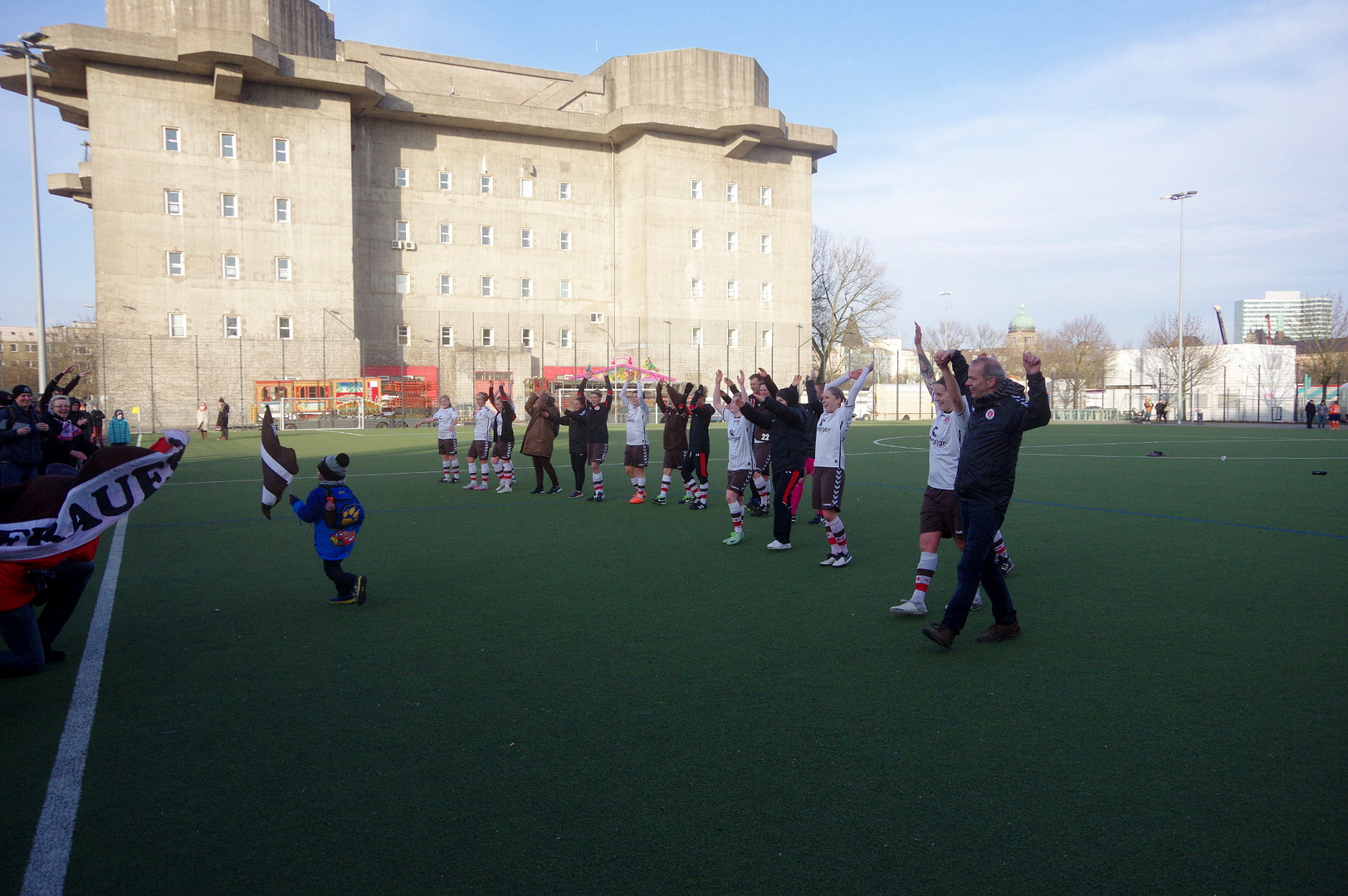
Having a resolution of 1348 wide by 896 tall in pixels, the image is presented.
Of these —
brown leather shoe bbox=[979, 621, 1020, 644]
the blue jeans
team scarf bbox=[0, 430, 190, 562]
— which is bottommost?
brown leather shoe bbox=[979, 621, 1020, 644]

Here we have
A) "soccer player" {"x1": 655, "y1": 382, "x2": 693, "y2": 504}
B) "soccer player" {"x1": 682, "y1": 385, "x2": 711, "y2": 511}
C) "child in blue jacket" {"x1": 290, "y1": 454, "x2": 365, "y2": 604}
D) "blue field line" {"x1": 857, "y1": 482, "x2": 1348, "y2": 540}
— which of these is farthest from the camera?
"soccer player" {"x1": 655, "y1": 382, "x2": 693, "y2": 504}

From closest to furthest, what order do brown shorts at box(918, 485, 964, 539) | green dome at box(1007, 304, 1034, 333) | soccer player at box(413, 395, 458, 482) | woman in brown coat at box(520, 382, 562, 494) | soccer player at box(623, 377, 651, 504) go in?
brown shorts at box(918, 485, 964, 539)
soccer player at box(623, 377, 651, 504)
woman in brown coat at box(520, 382, 562, 494)
soccer player at box(413, 395, 458, 482)
green dome at box(1007, 304, 1034, 333)

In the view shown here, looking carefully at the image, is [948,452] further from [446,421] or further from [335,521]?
[446,421]

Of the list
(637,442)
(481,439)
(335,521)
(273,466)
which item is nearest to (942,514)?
(335,521)

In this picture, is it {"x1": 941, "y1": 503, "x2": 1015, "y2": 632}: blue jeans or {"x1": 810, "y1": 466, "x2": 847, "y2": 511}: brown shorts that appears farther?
{"x1": 810, "y1": 466, "x2": 847, "y2": 511}: brown shorts

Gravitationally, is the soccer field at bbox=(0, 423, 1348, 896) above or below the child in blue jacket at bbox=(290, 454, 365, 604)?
below

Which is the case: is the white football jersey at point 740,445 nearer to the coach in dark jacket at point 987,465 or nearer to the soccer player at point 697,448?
the soccer player at point 697,448

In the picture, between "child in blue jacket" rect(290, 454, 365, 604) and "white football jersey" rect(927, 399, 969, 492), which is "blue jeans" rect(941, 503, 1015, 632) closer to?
"white football jersey" rect(927, 399, 969, 492)

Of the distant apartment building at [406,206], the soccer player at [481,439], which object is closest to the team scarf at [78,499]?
the soccer player at [481,439]

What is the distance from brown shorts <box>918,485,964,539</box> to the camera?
701 cm

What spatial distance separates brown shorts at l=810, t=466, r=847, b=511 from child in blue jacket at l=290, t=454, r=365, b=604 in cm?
448

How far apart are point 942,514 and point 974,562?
4.15 feet

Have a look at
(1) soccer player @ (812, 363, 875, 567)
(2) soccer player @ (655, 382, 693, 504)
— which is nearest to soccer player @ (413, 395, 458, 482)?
(2) soccer player @ (655, 382, 693, 504)

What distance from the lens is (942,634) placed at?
19.5 feet
